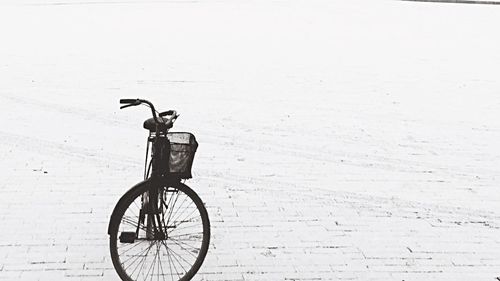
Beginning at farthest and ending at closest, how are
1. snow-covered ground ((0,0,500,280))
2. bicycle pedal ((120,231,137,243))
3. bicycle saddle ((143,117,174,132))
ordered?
snow-covered ground ((0,0,500,280)) → bicycle pedal ((120,231,137,243)) → bicycle saddle ((143,117,174,132))

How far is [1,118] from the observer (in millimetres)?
8914

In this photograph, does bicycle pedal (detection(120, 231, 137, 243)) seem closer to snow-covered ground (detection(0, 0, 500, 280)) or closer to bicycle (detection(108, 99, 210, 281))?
bicycle (detection(108, 99, 210, 281))

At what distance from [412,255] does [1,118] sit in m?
5.87

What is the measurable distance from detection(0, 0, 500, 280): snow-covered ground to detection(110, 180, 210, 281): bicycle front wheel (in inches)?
7.9

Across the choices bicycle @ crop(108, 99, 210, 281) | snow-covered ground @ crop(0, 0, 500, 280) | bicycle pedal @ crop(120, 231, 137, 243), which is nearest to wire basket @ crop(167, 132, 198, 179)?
bicycle @ crop(108, 99, 210, 281)

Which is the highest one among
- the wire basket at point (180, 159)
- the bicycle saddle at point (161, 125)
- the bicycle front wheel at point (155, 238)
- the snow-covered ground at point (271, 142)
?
the bicycle saddle at point (161, 125)

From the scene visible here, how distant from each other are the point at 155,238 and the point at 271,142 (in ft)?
12.1

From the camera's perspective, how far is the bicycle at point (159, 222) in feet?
14.7

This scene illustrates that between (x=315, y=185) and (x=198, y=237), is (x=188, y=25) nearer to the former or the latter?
(x=315, y=185)

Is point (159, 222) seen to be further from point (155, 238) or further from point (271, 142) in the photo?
point (271, 142)

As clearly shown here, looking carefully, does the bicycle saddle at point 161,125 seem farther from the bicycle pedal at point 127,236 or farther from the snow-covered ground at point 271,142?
the snow-covered ground at point 271,142

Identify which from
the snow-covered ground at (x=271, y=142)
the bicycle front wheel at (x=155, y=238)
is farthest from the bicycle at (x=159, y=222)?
the snow-covered ground at (x=271, y=142)

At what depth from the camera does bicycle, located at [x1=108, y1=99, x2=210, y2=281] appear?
4.47 m

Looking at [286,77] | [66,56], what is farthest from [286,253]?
[66,56]
